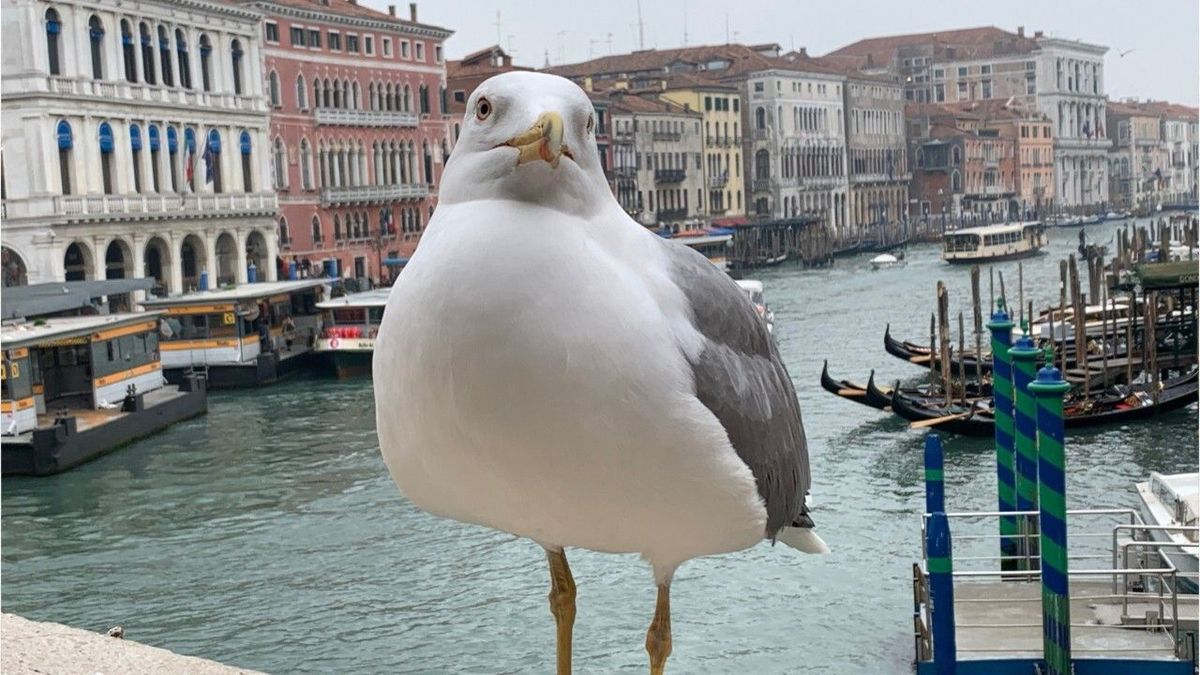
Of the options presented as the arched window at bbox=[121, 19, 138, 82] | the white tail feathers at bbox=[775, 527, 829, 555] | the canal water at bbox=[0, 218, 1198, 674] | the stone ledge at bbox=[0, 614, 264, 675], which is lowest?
the canal water at bbox=[0, 218, 1198, 674]

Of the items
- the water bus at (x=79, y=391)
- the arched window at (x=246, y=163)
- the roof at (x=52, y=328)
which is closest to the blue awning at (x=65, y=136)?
the arched window at (x=246, y=163)

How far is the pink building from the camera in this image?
19.8 m

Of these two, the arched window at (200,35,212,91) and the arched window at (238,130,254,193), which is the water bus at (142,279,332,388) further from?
the arched window at (238,130,254,193)

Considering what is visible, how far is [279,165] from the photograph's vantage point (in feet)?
64.8

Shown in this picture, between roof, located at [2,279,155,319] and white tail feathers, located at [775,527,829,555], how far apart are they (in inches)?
379

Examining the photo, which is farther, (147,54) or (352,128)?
(352,128)

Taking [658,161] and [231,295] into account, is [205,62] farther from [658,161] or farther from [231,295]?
[658,161]

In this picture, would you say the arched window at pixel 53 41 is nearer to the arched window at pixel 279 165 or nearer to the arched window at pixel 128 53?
the arched window at pixel 128 53

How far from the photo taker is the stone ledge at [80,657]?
3.10 m

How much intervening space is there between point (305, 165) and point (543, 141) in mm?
19577

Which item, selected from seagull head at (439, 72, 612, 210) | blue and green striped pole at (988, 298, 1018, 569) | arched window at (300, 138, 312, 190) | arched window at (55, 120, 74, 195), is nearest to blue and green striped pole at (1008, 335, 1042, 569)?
blue and green striped pole at (988, 298, 1018, 569)

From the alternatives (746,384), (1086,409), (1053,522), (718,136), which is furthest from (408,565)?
(718,136)

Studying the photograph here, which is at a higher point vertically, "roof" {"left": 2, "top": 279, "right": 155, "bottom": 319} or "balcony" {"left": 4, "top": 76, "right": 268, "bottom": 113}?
"balcony" {"left": 4, "top": 76, "right": 268, "bottom": 113}

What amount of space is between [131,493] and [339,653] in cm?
336
